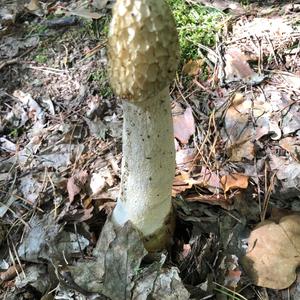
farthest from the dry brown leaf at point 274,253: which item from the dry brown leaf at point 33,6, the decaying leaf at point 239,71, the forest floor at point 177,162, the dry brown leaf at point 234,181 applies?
the dry brown leaf at point 33,6

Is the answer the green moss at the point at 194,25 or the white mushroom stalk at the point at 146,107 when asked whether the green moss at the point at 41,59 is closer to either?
the green moss at the point at 194,25

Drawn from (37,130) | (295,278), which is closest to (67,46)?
(37,130)

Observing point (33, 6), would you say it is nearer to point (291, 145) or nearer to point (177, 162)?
point (177, 162)

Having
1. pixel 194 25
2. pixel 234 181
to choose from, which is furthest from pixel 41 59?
pixel 234 181

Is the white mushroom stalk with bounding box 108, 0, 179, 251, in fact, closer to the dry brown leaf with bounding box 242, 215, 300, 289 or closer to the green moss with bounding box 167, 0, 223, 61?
the dry brown leaf with bounding box 242, 215, 300, 289

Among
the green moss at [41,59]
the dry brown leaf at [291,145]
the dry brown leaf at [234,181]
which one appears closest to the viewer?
the dry brown leaf at [234,181]

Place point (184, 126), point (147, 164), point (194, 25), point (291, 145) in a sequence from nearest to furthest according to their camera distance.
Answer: point (147, 164) → point (291, 145) → point (184, 126) → point (194, 25)
